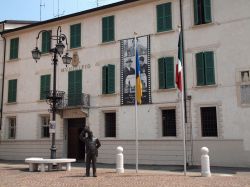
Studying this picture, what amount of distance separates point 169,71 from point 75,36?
26.0 feet

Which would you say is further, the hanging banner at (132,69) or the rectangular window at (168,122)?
the hanging banner at (132,69)

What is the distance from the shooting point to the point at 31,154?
2627 cm

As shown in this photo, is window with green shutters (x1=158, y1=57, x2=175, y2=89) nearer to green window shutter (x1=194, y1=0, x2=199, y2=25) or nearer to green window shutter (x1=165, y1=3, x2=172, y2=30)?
green window shutter (x1=165, y1=3, x2=172, y2=30)

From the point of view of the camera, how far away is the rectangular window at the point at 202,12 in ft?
67.9

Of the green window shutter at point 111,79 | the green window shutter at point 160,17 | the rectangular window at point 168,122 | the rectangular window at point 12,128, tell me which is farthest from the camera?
Result: the rectangular window at point 12,128

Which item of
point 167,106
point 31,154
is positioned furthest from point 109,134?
point 31,154

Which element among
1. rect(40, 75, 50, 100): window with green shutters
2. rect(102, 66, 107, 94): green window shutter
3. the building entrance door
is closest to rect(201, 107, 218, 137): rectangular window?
rect(102, 66, 107, 94): green window shutter

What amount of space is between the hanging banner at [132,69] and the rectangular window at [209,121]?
3424 mm

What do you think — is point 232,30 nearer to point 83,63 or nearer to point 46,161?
point 83,63

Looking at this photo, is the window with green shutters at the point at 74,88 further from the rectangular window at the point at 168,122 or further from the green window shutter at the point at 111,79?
the rectangular window at the point at 168,122

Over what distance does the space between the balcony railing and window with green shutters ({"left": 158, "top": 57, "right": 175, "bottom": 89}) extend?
5339 mm

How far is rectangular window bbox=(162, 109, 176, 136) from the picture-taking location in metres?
21.3

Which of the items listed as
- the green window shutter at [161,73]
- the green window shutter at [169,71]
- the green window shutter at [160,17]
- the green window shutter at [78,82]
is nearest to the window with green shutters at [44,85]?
the green window shutter at [78,82]

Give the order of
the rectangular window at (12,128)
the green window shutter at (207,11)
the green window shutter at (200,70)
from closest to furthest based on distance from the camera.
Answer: the green window shutter at (200,70), the green window shutter at (207,11), the rectangular window at (12,128)
